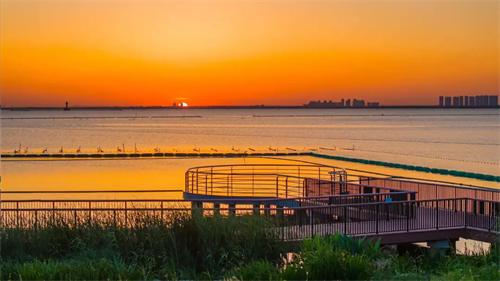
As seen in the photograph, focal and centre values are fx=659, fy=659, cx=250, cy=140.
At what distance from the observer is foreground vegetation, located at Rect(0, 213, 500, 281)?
10.9 m

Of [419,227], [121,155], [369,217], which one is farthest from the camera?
[121,155]

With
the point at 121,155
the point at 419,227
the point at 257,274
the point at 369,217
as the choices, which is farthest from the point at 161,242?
the point at 121,155

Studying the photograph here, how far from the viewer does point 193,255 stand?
13062 millimetres

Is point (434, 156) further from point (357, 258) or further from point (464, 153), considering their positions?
point (357, 258)

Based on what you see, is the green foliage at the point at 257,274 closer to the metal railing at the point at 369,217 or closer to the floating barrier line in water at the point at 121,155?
the metal railing at the point at 369,217

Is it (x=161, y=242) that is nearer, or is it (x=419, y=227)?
(x=161, y=242)

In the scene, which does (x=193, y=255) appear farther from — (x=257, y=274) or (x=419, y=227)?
(x=419, y=227)

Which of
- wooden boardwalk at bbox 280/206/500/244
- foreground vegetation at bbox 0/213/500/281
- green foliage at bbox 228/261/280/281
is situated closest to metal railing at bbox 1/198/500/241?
wooden boardwalk at bbox 280/206/500/244

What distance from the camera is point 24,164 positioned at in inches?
2633

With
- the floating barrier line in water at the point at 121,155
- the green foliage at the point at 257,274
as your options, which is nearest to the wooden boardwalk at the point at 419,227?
the green foliage at the point at 257,274

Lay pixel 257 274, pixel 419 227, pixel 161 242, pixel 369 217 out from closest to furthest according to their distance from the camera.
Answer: pixel 257 274
pixel 161 242
pixel 419 227
pixel 369 217

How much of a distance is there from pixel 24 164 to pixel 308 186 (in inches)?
1862

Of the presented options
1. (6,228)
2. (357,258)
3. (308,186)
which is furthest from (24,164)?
(357,258)

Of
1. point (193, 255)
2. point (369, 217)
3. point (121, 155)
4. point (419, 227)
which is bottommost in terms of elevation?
point (121, 155)
